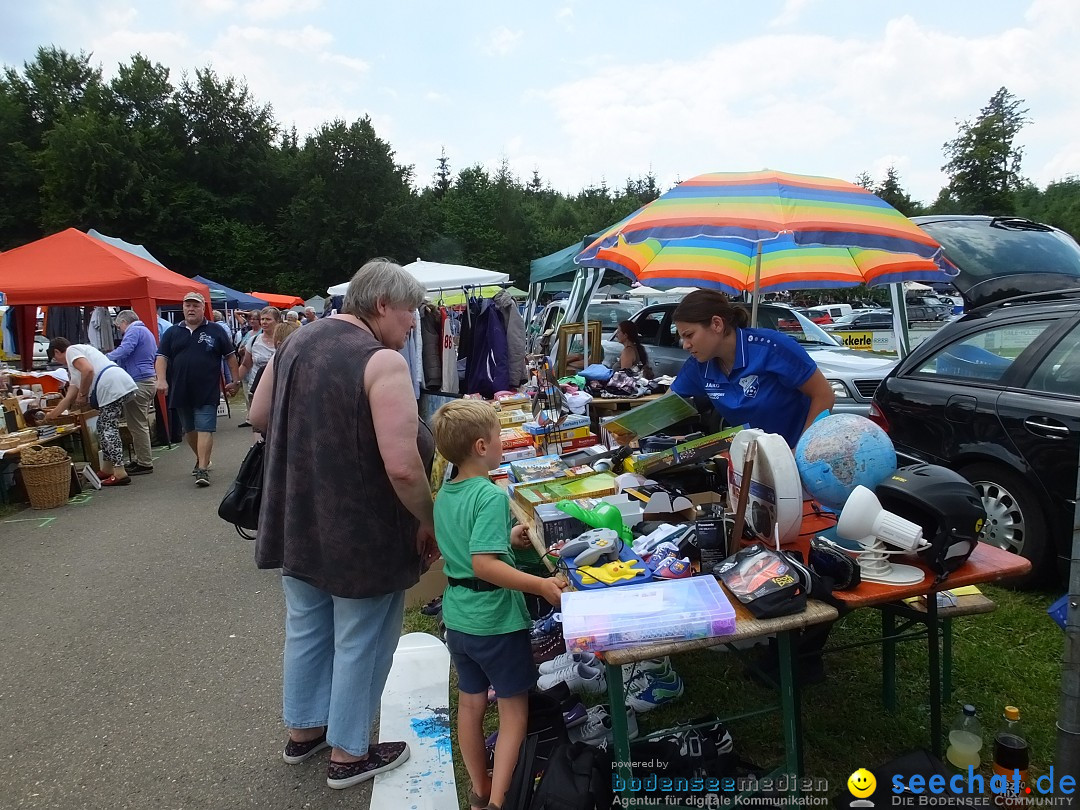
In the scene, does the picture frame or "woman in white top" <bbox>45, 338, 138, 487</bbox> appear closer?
the picture frame

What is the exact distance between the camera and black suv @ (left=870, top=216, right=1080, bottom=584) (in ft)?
11.8

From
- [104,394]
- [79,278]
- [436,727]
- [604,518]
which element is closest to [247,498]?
[436,727]

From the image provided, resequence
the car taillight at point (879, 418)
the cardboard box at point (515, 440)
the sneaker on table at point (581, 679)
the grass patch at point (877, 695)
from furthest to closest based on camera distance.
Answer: the car taillight at point (879, 418) < the cardboard box at point (515, 440) < the sneaker on table at point (581, 679) < the grass patch at point (877, 695)

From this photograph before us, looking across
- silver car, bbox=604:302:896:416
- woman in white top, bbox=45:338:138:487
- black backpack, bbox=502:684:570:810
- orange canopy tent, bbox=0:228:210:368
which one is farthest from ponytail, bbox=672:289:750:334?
orange canopy tent, bbox=0:228:210:368

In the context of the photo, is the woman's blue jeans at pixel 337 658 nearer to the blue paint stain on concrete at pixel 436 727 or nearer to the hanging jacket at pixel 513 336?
the blue paint stain on concrete at pixel 436 727

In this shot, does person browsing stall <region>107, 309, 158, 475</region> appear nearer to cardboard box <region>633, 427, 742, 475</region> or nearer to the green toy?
cardboard box <region>633, 427, 742, 475</region>

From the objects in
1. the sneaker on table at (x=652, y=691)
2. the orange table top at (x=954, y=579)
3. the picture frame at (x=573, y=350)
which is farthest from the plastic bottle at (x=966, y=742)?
the picture frame at (x=573, y=350)

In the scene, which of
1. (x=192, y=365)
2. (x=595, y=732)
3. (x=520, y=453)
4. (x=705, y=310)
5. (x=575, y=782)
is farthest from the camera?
(x=192, y=365)

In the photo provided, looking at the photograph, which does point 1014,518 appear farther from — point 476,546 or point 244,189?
point 244,189

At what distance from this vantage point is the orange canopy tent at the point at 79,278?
8.59 metres

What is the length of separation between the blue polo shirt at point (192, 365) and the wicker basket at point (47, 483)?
123cm

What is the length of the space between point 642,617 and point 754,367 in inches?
69.3

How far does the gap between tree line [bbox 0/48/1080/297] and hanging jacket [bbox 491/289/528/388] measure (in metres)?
30.3

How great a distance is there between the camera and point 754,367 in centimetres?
320
